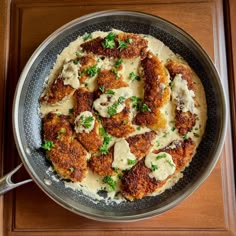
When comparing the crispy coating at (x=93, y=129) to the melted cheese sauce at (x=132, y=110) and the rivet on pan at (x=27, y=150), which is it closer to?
the melted cheese sauce at (x=132, y=110)

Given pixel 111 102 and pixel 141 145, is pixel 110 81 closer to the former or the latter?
pixel 111 102

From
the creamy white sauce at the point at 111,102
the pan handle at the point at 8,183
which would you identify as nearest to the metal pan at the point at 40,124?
the pan handle at the point at 8,183

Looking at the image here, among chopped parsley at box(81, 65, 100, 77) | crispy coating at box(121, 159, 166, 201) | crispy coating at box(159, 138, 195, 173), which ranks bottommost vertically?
crispy coating at box(121, 159, 166, 201)

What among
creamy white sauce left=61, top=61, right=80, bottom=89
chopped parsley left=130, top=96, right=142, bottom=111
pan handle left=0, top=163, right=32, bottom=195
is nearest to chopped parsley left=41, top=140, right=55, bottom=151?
pan handle left=0, top=163, right=32, bottom=195

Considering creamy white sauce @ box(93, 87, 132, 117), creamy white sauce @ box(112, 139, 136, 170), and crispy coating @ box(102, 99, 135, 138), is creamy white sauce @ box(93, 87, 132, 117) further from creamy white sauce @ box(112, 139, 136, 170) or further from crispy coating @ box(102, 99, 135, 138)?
creamy white sauce @ box(112, 139, 136, 170)

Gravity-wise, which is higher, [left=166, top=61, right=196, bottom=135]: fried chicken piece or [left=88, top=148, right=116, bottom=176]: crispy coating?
[left=166, top=61, right=196, bottom=135]: fried chicken piece

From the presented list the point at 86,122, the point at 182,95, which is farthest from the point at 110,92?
the point at 182,95
